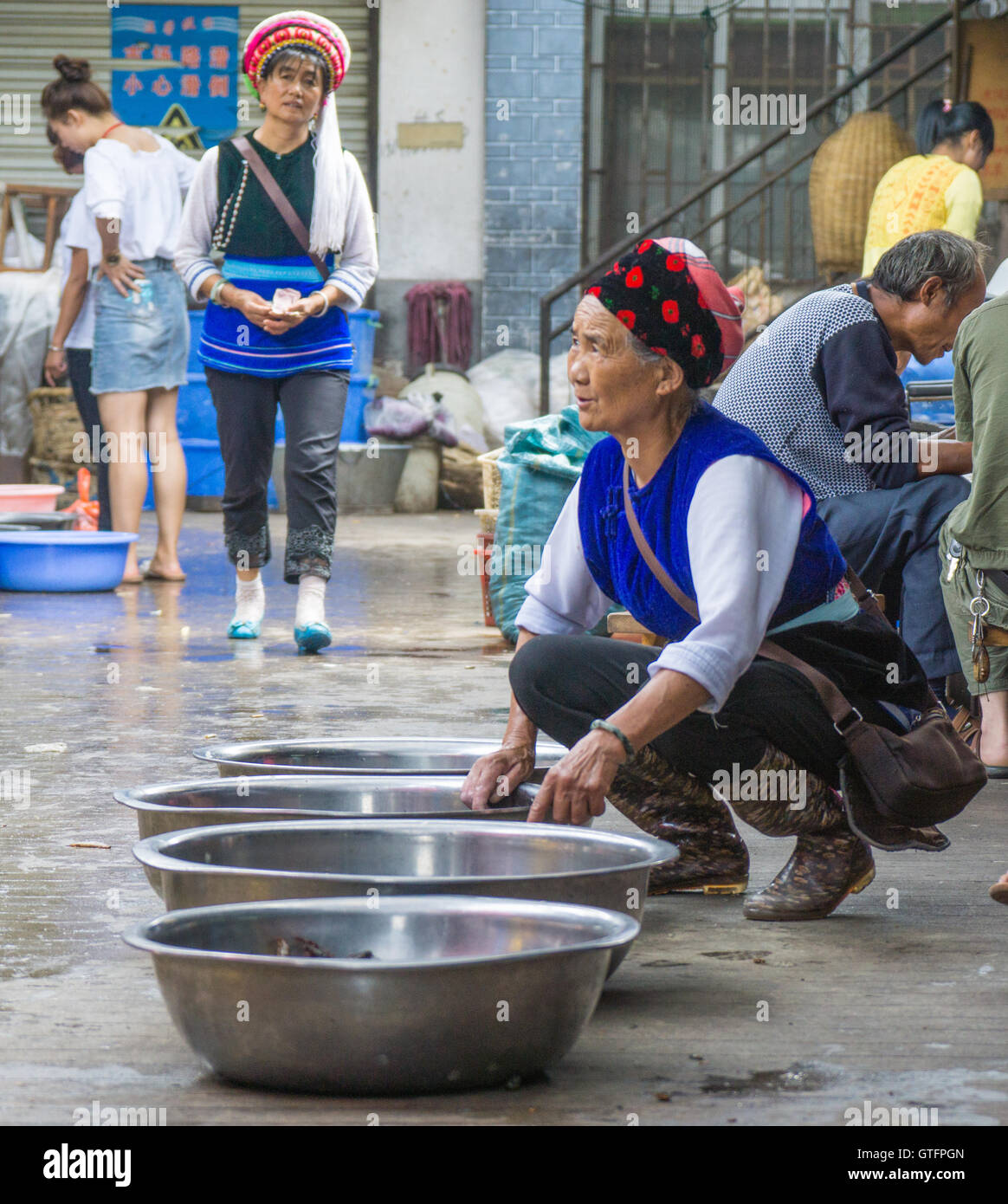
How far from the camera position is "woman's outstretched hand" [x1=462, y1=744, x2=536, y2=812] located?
2740 mm

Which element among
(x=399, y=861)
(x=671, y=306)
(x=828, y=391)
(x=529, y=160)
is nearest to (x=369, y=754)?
(x=399, y=861)

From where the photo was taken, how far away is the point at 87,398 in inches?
301

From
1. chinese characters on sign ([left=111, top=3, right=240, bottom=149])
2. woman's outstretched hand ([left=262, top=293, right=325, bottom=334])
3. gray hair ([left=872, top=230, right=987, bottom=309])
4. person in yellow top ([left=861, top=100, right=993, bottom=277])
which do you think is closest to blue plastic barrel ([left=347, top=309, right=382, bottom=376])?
chinese characters on sign ([left=111, top=3, right=240, bottom=149])

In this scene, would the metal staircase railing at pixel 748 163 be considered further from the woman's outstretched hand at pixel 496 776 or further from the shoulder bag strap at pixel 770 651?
the woman's outstretched hand at pixel 496 776

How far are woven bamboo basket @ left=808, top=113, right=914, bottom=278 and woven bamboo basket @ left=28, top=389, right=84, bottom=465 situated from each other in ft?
15.9

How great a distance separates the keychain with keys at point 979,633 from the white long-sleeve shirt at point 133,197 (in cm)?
422

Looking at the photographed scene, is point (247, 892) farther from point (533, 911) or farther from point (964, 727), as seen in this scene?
point (964, 727)

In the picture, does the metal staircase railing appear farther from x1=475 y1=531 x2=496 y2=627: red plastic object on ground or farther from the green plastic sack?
the green plastic sack

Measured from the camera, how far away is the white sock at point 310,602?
5668mm

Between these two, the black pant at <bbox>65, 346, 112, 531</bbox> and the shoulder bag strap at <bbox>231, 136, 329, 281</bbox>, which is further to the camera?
the black pant at <bbox>65, 346, 112, 531</bbox>

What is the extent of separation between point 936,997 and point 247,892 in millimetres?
961

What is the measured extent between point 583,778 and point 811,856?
572 millimetres

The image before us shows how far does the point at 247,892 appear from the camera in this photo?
2291 millimetres
